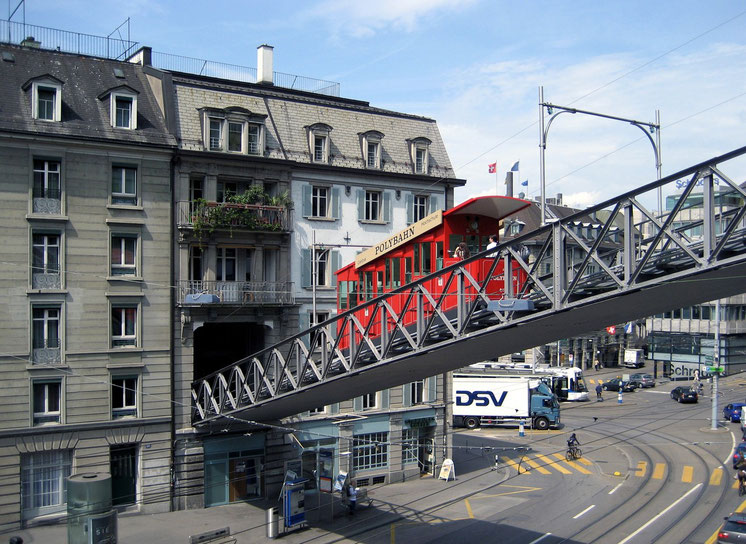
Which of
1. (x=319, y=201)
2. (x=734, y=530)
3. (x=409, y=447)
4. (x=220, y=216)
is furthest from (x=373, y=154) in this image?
(x=734, y=530)

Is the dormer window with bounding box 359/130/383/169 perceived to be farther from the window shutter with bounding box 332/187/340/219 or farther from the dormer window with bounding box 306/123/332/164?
the window shutter with bounding box 332/187/340/219

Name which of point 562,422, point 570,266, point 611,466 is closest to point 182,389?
point 570,266

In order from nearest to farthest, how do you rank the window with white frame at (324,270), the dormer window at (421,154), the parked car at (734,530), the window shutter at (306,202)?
the parked car at (734,530), the window shutter at (306,202), the window with white frame at (324,270), the dormer window at (421,154)

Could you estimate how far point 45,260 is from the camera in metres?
30.7

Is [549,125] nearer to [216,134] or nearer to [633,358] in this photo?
[216,134]

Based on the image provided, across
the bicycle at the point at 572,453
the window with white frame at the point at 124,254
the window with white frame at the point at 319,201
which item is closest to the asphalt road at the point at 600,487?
the bicycle at the point at 572,453

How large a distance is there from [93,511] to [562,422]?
44529mm

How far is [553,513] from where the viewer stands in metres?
32.4

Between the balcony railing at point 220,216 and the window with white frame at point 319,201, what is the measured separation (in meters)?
3.26

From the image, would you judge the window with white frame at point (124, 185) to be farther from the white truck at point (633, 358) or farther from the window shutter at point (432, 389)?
the white truck at point (633, 358)

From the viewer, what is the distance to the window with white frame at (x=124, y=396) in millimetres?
32125

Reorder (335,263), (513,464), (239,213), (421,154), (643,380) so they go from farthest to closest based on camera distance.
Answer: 1. (643,380)
2. (513,464)
3. (421,154)
4. (335,263)
5. (239,213)

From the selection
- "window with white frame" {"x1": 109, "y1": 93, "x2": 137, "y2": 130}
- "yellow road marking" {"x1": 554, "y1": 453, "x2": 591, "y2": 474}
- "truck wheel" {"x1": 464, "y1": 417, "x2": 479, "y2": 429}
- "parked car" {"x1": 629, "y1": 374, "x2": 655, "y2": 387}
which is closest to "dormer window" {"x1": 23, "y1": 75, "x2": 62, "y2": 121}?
"window with white frame" {"x1": 109, "y1": 93, "x2": 137, "y2": 130}

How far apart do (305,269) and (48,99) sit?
14.2m
